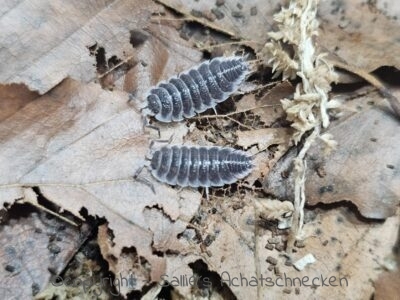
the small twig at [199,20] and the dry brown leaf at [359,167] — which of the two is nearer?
the dry brown leaf at [359,167]

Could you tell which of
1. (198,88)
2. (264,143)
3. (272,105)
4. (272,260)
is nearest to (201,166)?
(264,143)

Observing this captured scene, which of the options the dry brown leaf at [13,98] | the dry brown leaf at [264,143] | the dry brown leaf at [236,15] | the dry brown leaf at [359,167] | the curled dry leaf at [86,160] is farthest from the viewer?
the dry brown leaf at [236,15]

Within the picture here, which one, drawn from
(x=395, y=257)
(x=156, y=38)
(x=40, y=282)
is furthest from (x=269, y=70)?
(x=40, y=282)

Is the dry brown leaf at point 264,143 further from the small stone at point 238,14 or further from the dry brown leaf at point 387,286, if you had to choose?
the dry brown leaf at point 387,286

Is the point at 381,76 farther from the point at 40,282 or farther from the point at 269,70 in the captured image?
the point at 40,282

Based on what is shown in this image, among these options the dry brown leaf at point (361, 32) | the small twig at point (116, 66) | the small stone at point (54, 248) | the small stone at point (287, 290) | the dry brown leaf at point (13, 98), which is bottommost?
the small stone at point (287, 290)

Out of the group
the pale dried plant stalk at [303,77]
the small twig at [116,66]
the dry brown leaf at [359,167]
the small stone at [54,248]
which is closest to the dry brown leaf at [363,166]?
the dry brown leaf at [359,167]

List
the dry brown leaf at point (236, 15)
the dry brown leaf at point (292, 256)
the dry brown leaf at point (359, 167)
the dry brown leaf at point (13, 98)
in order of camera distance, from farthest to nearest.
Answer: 1. the dry brown leaf at point (236, 15)
2. the dry brown leaf at point (359, 167)
3. the dry brown leaf at point (292, 256)
4. the dry brown leaf at point (13, 98)

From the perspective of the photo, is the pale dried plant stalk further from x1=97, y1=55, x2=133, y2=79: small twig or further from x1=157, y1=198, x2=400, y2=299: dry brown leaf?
x1=97, y1=55, x2=133, y2=79: small twig
